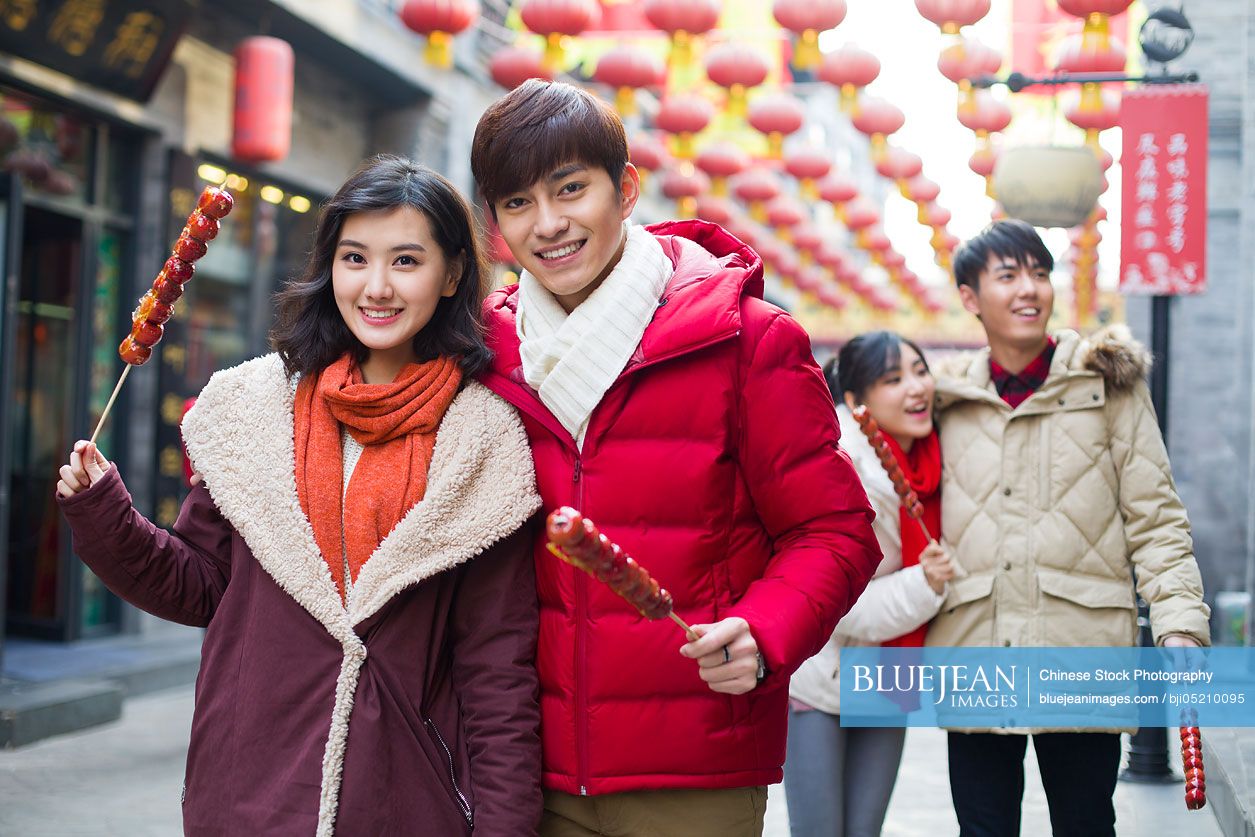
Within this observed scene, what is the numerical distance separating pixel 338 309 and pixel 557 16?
6.79 m

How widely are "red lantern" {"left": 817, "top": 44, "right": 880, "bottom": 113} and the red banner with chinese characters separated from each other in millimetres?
3071

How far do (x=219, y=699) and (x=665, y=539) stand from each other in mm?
906

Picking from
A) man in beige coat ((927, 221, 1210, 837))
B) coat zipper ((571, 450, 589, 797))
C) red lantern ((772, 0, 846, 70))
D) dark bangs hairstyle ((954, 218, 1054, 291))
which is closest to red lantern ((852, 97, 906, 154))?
red lantern ((772, 0, 846, 70))

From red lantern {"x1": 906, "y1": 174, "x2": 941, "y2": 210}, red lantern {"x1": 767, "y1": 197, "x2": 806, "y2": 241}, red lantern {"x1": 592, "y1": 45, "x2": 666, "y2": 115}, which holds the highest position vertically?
red lantern {"x1": 767, "y1": 197, "x2": 806, "y2": 241}

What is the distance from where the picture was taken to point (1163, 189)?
23.5 feet

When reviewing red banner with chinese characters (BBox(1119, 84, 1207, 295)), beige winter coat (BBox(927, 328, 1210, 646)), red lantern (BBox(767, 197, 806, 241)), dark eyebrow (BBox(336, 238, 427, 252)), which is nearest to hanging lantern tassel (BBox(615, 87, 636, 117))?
red banner with chinese characters (BBox(1119, 84, 1207, 295))

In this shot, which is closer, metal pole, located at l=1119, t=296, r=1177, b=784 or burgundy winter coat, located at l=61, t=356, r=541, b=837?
burgundy winter coat, located at l=61, t=356, r=541, b=837

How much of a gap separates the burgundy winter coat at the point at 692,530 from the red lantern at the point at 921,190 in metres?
12.0

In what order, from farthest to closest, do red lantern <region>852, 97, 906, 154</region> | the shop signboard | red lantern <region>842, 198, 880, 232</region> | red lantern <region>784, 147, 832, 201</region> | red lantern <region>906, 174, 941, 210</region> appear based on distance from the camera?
1. red lantern <region>842, 198, 880, 232</region>
2. red lantern <region>906, 174, 941, 210</region>
3. red lantern <region>784, 147, 832, 201</region>
4. red lantern <region>852, 97, 906, 154</region>
5. the shop signboard

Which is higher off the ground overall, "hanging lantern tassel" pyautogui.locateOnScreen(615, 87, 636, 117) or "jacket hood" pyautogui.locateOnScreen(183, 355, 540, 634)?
"hanging lantern tassel" pyautogui.locateOnScreen(615, 87, 636, 117)

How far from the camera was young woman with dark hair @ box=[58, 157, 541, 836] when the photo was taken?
8.16 ft

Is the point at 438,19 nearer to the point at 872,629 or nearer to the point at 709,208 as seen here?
the point at 709,208

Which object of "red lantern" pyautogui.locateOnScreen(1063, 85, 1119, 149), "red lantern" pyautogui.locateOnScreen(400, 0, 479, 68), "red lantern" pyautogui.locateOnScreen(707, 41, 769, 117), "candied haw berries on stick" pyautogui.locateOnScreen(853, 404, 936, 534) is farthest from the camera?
"red lantern" pyautogui.locateOnScreen(707, 41, 769, 117)

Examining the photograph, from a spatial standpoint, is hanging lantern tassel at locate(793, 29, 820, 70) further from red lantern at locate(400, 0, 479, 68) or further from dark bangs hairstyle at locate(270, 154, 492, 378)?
dark bangs hairstyle at locate(270, 154, 492, 378)
